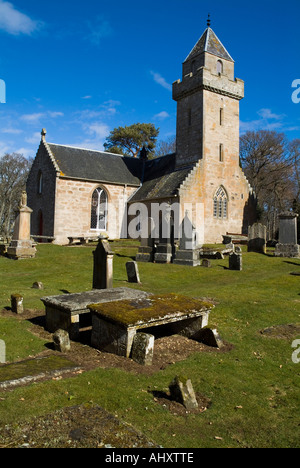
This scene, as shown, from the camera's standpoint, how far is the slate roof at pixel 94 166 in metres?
32.2

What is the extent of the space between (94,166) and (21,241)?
50.0ft

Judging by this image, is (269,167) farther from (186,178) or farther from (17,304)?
(17,304)

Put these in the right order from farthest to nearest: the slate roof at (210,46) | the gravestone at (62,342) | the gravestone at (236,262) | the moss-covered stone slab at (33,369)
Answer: the slate roof at (210,46)
the gravestone at (236,262)
the gravestone at (62,342)
the moss-covered stone slab at (33,369)

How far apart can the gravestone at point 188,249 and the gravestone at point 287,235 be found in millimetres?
A: 6248

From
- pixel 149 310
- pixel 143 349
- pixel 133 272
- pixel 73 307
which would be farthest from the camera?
pixel 133 272

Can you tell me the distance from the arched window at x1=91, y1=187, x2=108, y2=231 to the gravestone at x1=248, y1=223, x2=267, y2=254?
48.6ft

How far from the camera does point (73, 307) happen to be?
6.95 meters

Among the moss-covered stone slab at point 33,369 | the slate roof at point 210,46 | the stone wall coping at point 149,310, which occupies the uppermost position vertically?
the slate roof at point 210,46

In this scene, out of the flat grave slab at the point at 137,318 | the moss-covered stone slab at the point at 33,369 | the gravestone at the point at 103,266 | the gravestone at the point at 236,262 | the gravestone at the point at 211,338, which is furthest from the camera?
the gravestone at the point at 236,262

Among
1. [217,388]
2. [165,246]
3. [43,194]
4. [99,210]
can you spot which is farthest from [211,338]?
[43,194]

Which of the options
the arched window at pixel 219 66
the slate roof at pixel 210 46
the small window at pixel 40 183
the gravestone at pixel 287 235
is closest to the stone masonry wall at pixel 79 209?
the small window at pixel 40 183

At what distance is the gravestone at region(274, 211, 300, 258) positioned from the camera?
2186 cm

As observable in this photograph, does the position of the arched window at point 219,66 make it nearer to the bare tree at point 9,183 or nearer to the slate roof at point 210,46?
the slate roof at point 210,46
